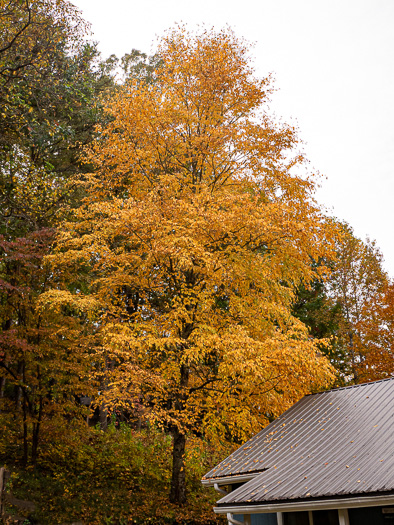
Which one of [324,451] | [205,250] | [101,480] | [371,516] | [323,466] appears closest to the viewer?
[371,516]

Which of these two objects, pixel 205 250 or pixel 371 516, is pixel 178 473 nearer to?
pixel 205 250

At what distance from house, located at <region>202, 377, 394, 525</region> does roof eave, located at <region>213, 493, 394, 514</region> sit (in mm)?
13

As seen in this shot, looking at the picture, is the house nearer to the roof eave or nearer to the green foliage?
the roof eave

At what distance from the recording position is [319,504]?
7.00m

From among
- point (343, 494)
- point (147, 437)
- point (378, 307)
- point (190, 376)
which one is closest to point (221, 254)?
point (190, 376)

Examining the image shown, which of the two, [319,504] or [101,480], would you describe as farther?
[101,480]

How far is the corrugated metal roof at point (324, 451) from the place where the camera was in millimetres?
7078

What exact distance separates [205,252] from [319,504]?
642 centimetres

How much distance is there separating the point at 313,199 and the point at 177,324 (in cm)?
566

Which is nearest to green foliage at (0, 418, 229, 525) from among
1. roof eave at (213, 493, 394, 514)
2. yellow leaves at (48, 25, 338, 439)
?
yellow leaves at (48, 25, 338, 439)

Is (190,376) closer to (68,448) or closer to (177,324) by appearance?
(177,324)

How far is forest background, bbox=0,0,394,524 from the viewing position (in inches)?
480

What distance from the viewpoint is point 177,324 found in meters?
12.8

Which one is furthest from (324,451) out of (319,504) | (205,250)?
(205,250)
